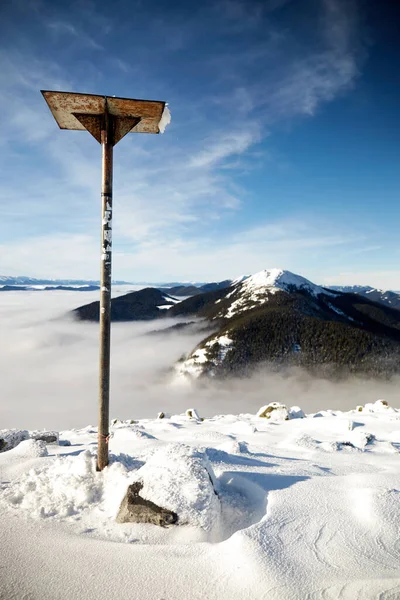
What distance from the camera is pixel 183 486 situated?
13.9 feet

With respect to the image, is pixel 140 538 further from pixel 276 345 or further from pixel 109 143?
pixel 276 345

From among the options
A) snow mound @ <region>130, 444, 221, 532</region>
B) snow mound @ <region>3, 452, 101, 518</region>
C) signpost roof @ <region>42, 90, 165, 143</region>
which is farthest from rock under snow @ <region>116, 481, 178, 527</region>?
signpost roof @ <region>42, 90, 165, 143</region>

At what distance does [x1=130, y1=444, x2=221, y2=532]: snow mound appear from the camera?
401 cm

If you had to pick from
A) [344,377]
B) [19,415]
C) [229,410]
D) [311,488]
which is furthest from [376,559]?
[19,415]

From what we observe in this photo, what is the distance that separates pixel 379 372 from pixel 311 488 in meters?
184

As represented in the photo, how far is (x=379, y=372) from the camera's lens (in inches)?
6388

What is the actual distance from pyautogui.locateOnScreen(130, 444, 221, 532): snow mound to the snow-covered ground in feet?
0.05

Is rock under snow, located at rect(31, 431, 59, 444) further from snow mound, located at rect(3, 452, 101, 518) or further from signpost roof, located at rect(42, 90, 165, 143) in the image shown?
signpost roof, located at rect(42, 90, 165, 143)

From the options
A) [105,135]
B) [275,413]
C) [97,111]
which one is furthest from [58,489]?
[275,413]

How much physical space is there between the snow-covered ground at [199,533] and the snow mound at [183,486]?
2 cm

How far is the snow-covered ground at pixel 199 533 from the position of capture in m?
3.01

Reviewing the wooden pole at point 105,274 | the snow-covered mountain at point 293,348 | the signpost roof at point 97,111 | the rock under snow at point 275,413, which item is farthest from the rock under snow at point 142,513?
the snow-covered mountain at point 293,348

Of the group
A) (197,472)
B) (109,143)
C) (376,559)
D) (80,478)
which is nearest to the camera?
(376,559)

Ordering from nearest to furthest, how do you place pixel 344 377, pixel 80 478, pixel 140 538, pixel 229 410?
pixel 140 538
pixel 80 478
pixel 229 410
pixel 344 377
